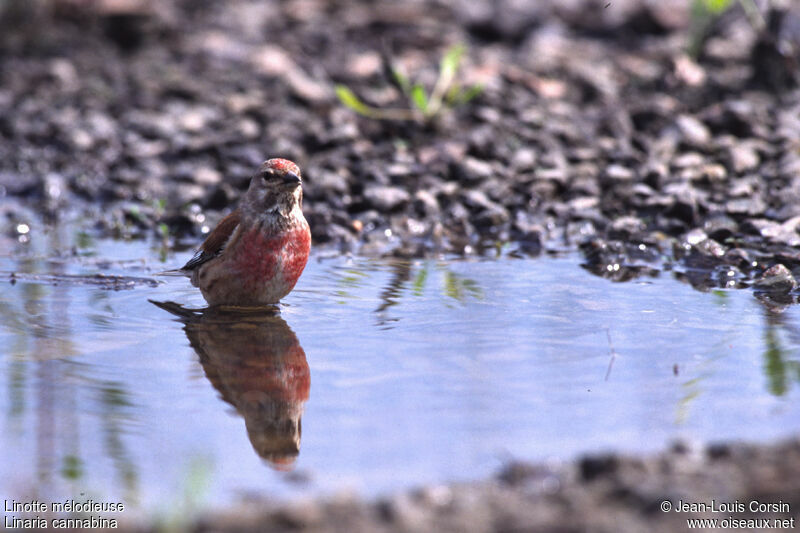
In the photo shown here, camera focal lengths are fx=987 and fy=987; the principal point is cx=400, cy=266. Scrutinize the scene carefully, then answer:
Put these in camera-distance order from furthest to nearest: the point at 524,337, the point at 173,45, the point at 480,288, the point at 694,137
Answer: the point at 173,45, the point at 694,137, the point at 480,288, the point at 524,337

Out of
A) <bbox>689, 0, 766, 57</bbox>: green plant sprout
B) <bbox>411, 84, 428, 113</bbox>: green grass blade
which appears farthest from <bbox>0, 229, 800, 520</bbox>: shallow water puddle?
<bbox>689, 0, 766, 57</bbox>: green plant sprout

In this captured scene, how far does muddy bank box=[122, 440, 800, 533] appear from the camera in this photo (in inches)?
101

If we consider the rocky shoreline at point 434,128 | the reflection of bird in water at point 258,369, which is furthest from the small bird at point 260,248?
the rocky shoreline at point 434,128

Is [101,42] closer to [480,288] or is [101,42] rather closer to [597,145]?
[597,145]

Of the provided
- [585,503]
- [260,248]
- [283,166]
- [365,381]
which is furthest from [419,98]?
[585,503]

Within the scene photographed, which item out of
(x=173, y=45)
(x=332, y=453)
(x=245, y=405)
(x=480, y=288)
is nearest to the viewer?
(x=332, y=453)

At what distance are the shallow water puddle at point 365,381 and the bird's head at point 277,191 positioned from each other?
0.52 meters

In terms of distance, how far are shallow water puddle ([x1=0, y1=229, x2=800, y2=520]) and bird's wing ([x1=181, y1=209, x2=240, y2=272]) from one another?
0.23 m

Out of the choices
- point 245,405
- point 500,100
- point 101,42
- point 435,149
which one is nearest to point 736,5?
point 500,100

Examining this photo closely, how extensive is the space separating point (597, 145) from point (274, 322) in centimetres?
396

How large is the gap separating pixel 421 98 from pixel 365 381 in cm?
470

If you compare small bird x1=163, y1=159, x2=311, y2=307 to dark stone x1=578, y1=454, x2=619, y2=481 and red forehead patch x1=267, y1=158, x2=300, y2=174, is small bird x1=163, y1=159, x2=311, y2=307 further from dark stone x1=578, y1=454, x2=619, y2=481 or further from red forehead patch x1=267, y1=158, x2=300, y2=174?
dark stone x1=578, y1=454, x2=619, y2=481

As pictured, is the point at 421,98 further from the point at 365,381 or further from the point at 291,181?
the point at 365,381

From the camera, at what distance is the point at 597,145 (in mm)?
8055
